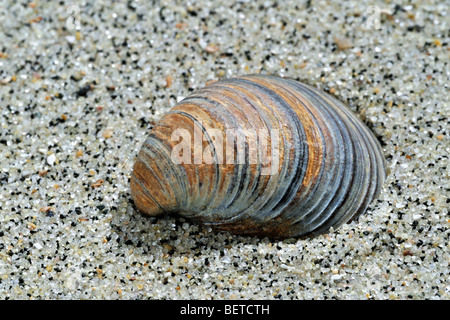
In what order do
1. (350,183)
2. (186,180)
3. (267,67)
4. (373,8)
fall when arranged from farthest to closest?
(373,8)
(267,67)
(350,183)
(186,180)

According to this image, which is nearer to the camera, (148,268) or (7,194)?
(148,268)

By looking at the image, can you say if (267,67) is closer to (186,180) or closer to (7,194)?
(186,180)

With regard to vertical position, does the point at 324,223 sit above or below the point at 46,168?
below

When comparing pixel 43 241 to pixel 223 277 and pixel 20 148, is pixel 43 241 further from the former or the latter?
pixel 223 277

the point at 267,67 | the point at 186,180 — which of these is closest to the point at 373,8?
the point at 267,67

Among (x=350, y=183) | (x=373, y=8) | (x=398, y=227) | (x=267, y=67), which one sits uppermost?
(x=373, y=8)

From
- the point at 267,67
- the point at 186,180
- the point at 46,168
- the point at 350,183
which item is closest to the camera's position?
the point at 186,180
